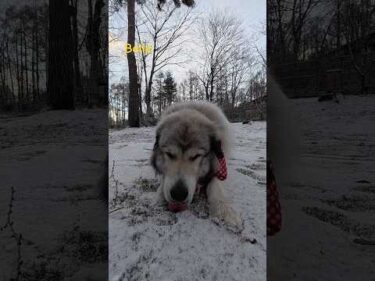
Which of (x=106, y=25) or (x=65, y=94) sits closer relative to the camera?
(x=106, y=25)

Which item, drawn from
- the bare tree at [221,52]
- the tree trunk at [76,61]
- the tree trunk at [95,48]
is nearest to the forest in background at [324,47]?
the bare tree at [221,52]

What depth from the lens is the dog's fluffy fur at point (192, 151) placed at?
1.92 metres

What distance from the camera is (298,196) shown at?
2223mm

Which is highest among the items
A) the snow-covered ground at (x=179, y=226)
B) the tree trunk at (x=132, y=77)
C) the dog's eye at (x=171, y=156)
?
the tree trunk at (x=132, y=77)

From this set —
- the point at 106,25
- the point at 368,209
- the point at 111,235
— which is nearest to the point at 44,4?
the point at 106,25

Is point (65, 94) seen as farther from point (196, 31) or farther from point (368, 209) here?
point (368, 209)

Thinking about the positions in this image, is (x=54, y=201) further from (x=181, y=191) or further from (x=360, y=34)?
(x=360, y=34)

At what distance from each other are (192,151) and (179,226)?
1.17 ft

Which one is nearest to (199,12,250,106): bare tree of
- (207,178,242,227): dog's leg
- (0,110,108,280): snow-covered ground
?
(207,178,242,227): dog's leg

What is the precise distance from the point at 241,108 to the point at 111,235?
0.89 m

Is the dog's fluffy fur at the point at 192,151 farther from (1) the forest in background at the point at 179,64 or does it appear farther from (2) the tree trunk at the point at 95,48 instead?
(2) the tree trunk at the point at 95,48

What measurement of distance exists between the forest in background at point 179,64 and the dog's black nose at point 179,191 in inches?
14.3

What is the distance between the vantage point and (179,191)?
1.90m

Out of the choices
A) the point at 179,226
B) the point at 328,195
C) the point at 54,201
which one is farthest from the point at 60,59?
the point at 328,195
